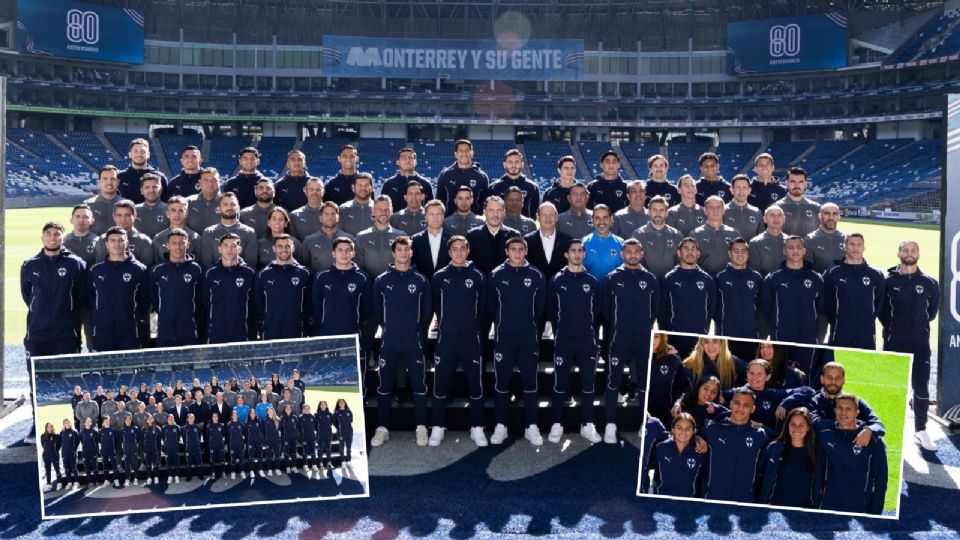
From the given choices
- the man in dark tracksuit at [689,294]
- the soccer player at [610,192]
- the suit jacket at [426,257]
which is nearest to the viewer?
the man in dark tracksuit at [689,294]

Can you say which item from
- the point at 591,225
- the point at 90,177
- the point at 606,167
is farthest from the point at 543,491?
the point at 90,177

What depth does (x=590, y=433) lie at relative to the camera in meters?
6.94

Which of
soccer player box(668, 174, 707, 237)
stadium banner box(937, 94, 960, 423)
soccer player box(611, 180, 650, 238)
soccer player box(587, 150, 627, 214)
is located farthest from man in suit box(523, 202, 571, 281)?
stadium banner box(937, 94, 960, 423)

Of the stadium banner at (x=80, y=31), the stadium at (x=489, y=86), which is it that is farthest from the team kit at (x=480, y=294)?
the stadium banner at (x=80, y=31)

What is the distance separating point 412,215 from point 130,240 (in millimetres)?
2909

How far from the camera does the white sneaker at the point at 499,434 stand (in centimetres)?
688

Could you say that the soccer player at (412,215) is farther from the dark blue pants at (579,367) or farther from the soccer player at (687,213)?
the soccer player at (687,213)

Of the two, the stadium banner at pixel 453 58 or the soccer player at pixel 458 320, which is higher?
the stadium banner at pixel 453 58

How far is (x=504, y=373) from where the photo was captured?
6.90 m

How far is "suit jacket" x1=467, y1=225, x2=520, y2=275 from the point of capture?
7.57 metres

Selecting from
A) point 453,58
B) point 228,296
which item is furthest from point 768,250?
point 453,58

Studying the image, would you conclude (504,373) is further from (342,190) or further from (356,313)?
(342,190)

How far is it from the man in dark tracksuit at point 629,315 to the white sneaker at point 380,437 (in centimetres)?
197

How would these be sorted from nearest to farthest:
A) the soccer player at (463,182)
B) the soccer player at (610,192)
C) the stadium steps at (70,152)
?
the soccer player at (610,192)
the soccer player at (463,182)
the stadium steps at (70,152)
